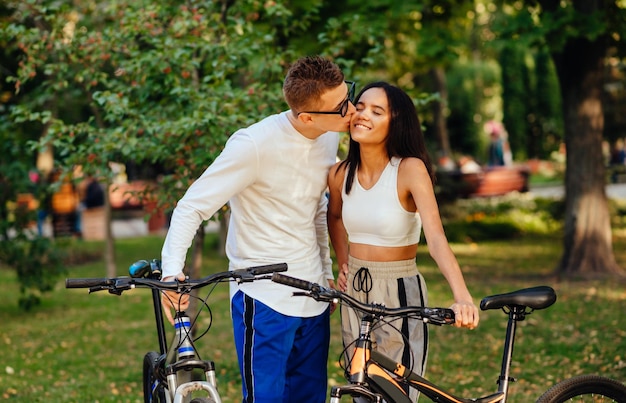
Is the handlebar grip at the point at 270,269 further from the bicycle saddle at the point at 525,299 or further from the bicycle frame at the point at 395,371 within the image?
the bicycle saddle at the point at 525,299

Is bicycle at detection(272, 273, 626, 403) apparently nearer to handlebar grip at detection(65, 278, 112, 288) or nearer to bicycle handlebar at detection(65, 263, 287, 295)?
bicycle handlebar at detection(65, 263, 287, 295)

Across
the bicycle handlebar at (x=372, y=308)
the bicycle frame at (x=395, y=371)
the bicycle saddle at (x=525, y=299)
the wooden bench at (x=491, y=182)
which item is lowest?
the wooden bench at (x=491, y=182)

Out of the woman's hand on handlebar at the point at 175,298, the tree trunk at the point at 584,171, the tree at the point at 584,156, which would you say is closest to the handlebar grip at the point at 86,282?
the woman's hand on handlebar at the point at 175,298

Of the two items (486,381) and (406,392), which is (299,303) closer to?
(406,392)

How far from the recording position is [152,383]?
4141mm

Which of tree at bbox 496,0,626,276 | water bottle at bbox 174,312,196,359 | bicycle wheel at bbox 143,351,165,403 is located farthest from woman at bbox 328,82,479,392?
tree at bbox 496,0,626,276

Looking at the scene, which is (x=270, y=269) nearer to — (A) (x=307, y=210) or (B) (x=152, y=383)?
(A) (x=307, y=210)

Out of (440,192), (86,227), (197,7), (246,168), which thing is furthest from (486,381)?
(86,227)

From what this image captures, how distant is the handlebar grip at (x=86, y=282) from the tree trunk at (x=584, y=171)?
367 inches

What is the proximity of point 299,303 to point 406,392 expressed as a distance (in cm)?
63

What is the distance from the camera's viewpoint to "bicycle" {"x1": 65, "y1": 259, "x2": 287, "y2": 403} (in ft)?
10.9

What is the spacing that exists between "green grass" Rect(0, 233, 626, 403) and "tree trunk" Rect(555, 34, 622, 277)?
581 millimetres

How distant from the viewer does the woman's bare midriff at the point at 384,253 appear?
376 cm

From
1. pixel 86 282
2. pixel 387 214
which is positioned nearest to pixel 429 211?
pixel 387 214
